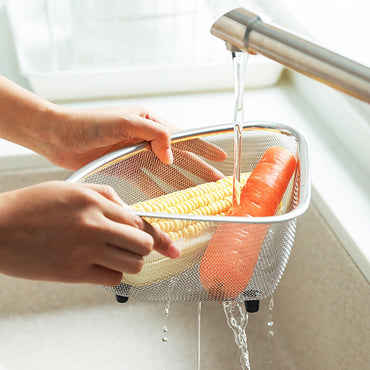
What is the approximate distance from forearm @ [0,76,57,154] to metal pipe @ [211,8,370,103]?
28 cm

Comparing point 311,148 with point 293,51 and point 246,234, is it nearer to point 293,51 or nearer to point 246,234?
point 246,234

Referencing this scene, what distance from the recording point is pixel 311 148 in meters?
0.84

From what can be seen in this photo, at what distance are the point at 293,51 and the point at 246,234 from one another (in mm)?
186

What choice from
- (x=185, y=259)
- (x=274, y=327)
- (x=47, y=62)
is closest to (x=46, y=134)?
(x=185, y=259)

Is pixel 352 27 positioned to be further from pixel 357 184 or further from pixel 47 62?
pixel 47 62

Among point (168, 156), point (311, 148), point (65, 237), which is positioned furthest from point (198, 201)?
point (311, 148)

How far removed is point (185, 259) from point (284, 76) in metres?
0.57

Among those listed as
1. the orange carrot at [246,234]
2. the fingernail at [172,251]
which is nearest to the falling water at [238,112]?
the orange carrot at [246,234]

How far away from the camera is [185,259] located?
53 centimetres

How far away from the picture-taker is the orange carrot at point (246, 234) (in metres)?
0.50

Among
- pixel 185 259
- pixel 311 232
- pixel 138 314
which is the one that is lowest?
pixel 138 314

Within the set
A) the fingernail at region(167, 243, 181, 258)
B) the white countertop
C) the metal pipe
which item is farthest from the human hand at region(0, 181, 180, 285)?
the white countertop

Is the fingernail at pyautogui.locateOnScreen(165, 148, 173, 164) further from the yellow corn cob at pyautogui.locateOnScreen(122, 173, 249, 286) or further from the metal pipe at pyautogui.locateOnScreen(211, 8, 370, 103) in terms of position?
the metal pipe at pyautogui.locateOnScreen(211, 8, 370, 103)

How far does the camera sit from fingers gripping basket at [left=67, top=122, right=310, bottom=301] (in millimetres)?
500
